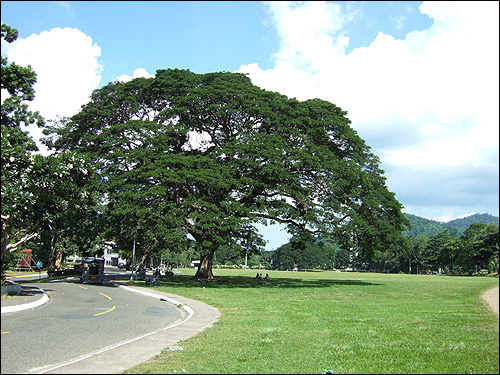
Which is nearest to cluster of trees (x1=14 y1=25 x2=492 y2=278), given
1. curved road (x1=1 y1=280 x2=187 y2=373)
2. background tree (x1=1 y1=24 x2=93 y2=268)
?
background tree (x1=1 y1=24 x2=93 y2=268)

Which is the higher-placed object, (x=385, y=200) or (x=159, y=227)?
(x=385, y=200)

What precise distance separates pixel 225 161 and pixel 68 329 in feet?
74.1

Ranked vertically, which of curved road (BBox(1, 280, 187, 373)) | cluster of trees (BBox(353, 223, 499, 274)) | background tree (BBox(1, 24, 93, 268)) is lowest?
curved road (BBox(1, 280, 187, 373))

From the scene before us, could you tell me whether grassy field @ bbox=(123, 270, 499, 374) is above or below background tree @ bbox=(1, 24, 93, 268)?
below

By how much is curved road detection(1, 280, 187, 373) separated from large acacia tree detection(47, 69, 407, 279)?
39.9 feet

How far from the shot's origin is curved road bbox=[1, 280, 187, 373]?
23.1 feet

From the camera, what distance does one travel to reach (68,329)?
11.3 meters

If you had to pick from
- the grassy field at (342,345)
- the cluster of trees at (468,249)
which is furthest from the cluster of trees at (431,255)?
the grassy field at (342,345)

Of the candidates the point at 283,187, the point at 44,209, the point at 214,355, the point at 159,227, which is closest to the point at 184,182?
the point at 159,227

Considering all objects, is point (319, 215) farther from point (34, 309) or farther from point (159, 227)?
point (34, 309)

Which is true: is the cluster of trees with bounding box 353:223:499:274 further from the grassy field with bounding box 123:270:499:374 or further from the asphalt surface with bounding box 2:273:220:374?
the asphalt surface with bounding box 2:273:220:374

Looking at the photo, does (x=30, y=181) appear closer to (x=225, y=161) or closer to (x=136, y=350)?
(x=136, y=350)

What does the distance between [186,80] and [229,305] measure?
22.4 metres

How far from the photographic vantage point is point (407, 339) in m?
10.8
